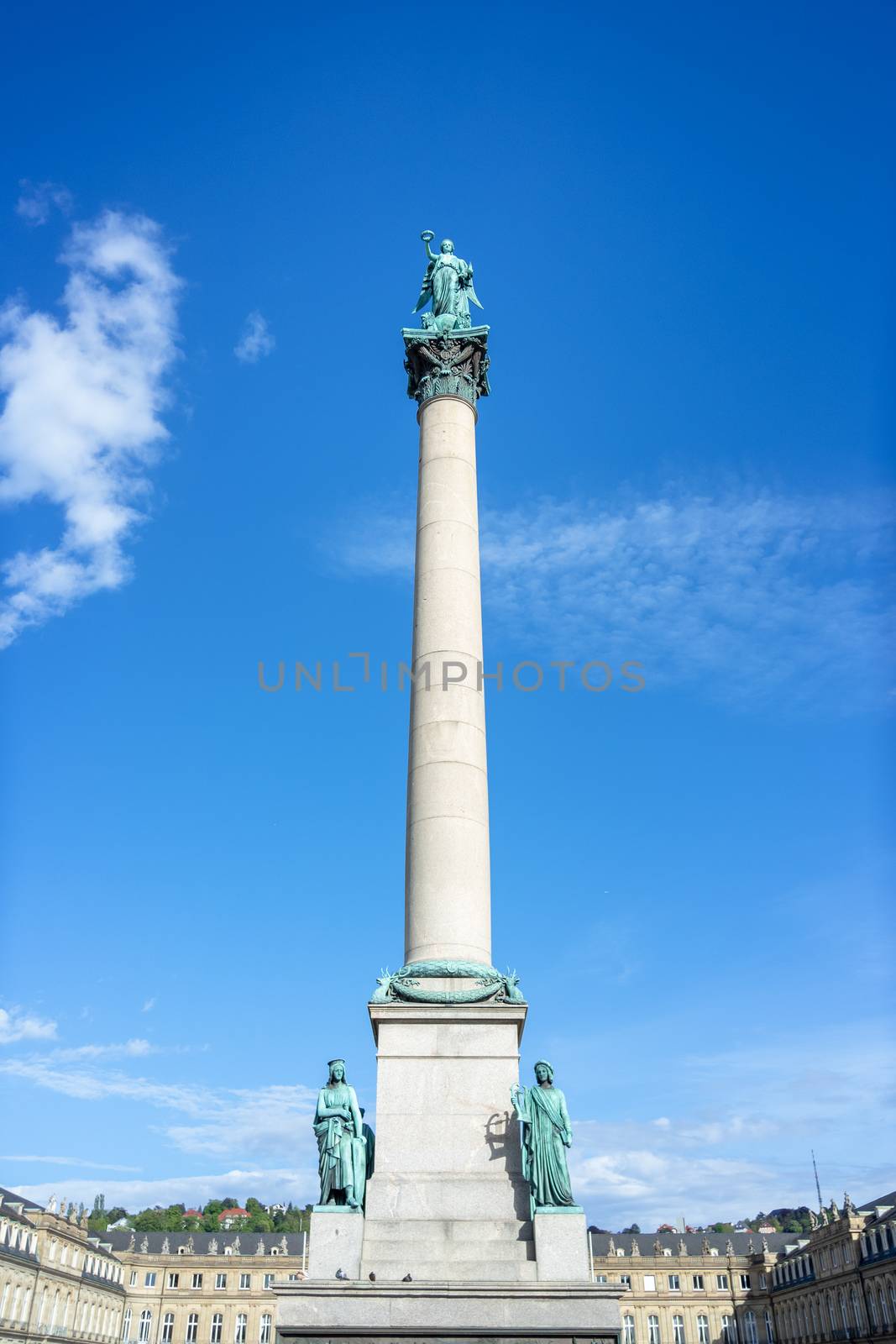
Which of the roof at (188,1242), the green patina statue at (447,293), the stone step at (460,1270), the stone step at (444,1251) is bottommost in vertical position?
the stone step at (460,1270)

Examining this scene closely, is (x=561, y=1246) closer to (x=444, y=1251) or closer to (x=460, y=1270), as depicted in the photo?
(x=460, y=1270)

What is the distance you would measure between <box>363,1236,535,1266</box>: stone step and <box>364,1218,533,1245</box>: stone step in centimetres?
10

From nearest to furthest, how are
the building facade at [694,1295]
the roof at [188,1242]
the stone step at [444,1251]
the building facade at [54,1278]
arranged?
the stone step at [444,1251]
the building facade at [54,1278]
the building facade at [694,1295]
the roof at [188,1242]

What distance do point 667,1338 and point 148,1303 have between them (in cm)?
5863

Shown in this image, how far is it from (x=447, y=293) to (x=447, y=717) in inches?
537

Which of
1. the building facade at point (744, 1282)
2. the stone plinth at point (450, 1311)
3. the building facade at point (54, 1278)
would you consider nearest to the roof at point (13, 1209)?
the building facade at point (54, 1278)

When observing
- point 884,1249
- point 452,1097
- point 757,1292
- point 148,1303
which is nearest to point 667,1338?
point 757,1292

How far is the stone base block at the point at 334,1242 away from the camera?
22.1m

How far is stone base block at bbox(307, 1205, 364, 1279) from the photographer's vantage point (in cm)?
2206

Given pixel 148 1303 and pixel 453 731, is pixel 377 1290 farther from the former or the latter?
pixel 148 1303

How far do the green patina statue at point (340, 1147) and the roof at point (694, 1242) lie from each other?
425 feet

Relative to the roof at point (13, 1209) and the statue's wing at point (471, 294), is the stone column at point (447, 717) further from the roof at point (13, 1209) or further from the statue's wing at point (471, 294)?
the roof at point (13, 1209)

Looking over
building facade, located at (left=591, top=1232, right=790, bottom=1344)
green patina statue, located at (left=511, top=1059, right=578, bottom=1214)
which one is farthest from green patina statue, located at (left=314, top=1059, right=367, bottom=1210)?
building facade, located at (left=591, top=1232, right=790, bottom=1344)

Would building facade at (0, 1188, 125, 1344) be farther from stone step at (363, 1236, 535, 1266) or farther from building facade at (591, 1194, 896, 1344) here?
stone step at (363, 1236, 535, 1266)
